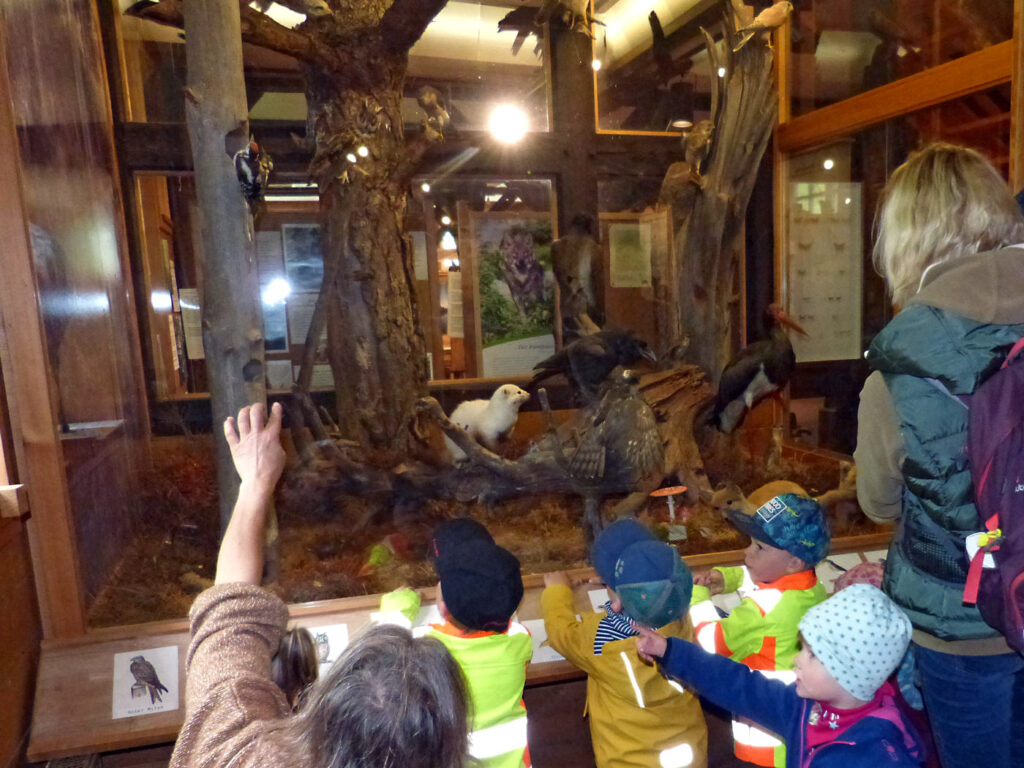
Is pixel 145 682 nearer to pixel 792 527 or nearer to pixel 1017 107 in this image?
pixel 792 527

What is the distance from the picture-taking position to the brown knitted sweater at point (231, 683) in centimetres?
90

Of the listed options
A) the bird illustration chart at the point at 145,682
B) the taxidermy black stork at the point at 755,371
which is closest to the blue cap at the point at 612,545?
the bird illustration chart at the point at 145,682

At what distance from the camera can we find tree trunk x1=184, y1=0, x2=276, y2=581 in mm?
2395

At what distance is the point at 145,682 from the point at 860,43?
176 inches

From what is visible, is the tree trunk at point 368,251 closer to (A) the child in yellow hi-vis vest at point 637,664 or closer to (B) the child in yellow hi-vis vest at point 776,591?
(A) the child in yellow hi-vis vest at point 637,664

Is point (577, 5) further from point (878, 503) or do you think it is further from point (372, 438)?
point (878, 503)

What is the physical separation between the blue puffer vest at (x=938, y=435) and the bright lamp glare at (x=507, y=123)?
2.10 m

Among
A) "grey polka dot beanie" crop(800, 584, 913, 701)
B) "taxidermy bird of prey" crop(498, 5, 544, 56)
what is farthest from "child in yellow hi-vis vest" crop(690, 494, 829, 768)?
"taxidermy bird of prey" crop(498, 5, 544, 56)

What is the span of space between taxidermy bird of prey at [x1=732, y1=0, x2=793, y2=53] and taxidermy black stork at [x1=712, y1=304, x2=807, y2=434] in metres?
1.35

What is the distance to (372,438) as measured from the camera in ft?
10.2

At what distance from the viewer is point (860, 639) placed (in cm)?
138

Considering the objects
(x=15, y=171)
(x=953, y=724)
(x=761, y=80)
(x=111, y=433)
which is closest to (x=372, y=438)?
(x=111, y=433)

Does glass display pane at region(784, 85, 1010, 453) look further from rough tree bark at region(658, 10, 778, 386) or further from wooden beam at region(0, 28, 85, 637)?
wooden beam at region(0, 28, 85, 637)

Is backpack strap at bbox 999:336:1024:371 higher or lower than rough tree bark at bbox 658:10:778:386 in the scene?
lower
